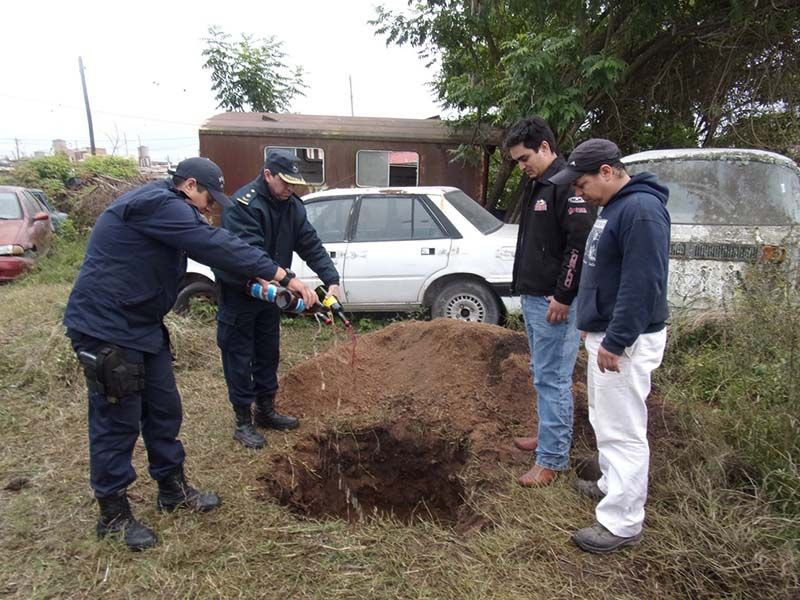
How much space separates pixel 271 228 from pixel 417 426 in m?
1.64

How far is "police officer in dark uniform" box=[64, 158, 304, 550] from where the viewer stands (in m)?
2.51

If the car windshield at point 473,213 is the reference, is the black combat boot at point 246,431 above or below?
below

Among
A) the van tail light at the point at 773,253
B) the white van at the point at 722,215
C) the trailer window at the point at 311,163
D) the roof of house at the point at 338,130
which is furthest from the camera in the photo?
the trailer window at the point at 311,163

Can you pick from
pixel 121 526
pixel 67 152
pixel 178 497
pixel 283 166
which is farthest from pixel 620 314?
pixel 67 152

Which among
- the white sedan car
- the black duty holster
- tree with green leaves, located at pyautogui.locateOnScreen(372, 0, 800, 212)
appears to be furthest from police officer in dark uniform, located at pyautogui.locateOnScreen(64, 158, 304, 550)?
tree with green leaves, located at pyautogui.locateOnScreen(372, 0, 800, 212)

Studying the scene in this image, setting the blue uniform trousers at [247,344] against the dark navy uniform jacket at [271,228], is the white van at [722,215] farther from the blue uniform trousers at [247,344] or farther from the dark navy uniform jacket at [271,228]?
the blue uniform trousers at [247,344]

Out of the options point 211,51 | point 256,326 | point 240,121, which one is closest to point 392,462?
point 256,326

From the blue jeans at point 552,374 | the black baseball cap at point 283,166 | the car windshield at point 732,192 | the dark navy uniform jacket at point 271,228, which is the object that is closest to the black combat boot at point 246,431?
the dark navy uniform jacket at point 271,228

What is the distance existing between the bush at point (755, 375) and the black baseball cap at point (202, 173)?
2894mm

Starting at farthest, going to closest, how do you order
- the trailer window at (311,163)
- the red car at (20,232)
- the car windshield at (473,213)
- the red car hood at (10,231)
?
the red car hood at (10,231), the red car at (20,232), the trailer window at (311,163), the car windshield at (473,213)

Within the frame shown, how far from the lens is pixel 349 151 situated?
8820 mm

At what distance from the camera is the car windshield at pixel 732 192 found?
15.6 ft

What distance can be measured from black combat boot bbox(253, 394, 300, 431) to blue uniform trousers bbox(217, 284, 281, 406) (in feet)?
0.15

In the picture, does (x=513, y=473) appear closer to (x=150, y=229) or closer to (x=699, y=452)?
(x=699, y=452)
